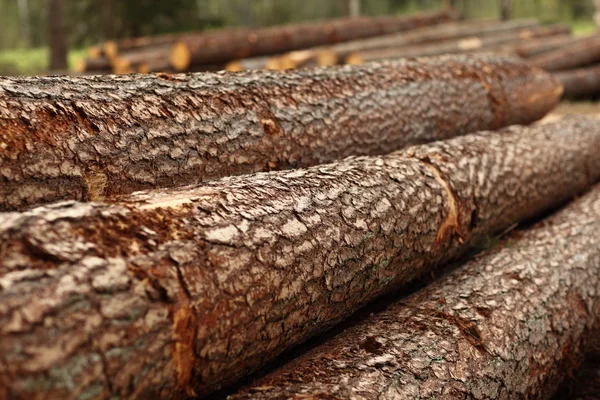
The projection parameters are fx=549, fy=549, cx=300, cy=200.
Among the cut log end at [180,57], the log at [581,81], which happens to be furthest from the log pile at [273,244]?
the cut log end at [180,57]

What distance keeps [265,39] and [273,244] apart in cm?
733

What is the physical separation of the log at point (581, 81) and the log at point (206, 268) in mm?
6000

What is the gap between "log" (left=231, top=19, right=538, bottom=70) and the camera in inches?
293

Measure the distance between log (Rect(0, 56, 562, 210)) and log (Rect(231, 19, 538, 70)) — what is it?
12.7 ft

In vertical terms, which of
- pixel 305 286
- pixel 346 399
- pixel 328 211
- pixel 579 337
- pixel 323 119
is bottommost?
pixel 579 337

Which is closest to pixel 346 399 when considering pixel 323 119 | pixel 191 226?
pixel 191 226

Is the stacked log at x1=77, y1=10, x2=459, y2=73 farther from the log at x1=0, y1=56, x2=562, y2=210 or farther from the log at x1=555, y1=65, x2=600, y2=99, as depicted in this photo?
the log at x1=0, y1=56, x2=562, y2=210

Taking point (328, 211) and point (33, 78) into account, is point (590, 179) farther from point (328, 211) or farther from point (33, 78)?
point (33, 78)

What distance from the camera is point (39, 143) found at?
188cm

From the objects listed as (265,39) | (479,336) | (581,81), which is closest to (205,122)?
(479,336)

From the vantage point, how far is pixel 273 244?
1.75 metres

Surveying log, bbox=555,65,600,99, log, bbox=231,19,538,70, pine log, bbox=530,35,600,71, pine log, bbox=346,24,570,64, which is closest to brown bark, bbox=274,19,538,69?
log, bbox=231,19,538,70

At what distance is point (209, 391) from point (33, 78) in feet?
4.31

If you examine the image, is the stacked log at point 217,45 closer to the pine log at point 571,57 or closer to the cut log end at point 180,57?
the cut log end at point 180,57
